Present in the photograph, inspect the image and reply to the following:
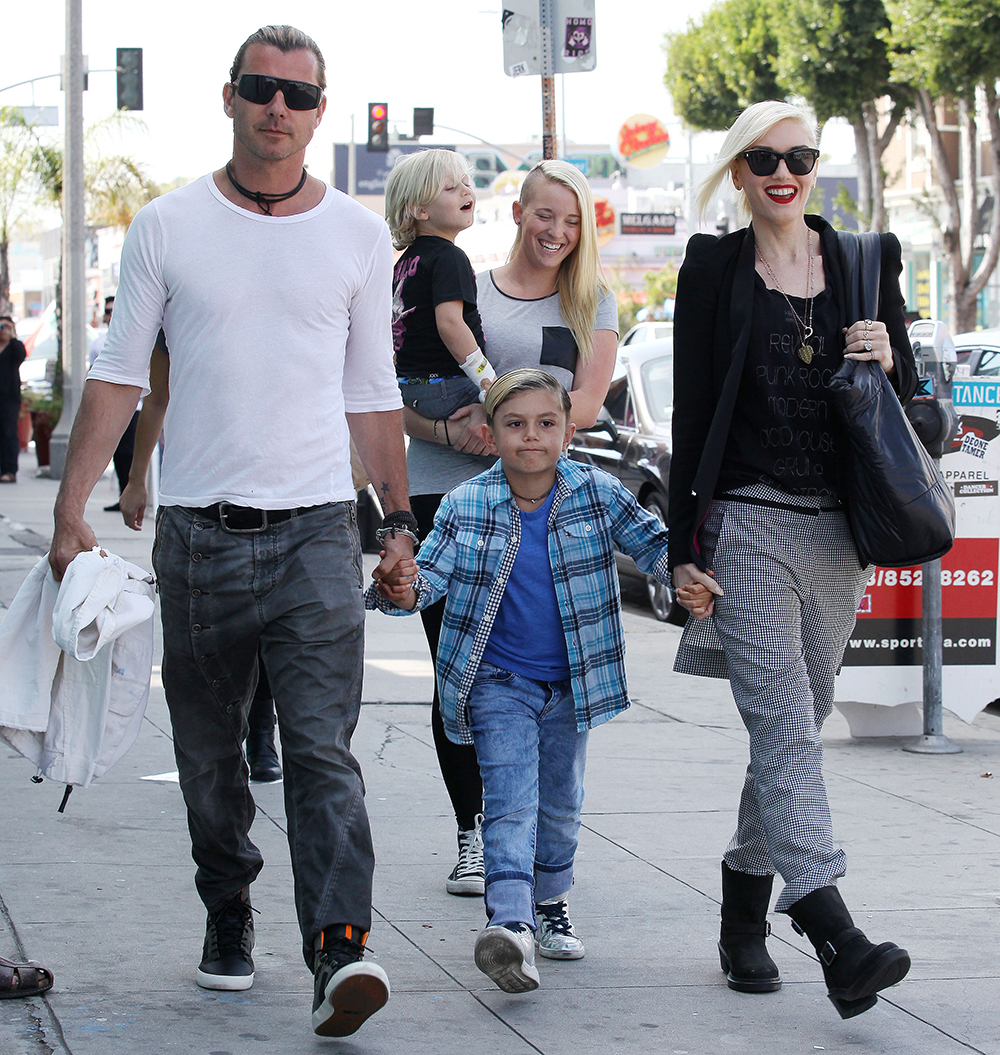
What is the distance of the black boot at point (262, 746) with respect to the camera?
5516 millimetres

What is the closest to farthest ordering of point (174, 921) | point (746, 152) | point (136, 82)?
point (746, 152)
point (174, 921)
point (136, 82)

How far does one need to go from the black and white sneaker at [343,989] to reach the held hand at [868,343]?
66.2 inches

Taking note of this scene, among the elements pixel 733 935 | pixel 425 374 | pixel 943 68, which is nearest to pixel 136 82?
pixel 943 68

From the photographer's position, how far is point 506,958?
3400mm

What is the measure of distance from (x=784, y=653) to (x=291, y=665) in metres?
1.10

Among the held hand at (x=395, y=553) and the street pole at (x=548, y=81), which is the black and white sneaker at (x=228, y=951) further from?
the street pole at (x=548, y=81)

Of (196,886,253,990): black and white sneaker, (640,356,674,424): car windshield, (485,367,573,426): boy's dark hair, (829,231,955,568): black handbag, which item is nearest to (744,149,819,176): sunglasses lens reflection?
(829,231,955,568): black handbag

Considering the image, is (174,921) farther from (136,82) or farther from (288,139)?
(136,82)

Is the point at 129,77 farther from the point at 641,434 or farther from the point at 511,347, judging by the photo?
the point at 511,347

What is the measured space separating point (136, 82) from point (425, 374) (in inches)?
735

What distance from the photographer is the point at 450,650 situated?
3838 millimetres

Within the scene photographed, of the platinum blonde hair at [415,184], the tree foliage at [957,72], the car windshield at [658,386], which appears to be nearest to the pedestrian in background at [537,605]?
the platinum blonde hair at [415,184]

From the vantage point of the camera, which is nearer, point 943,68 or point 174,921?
point 174,921

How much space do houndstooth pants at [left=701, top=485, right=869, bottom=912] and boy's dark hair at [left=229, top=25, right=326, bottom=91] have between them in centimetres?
137
